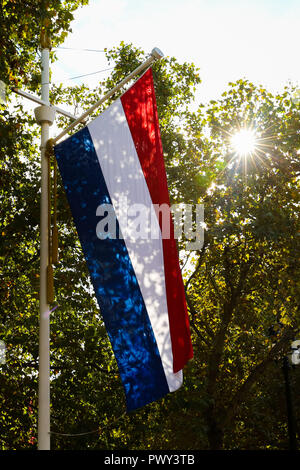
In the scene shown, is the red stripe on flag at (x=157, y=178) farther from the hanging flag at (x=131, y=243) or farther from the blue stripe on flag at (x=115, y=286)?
the blue stripe on flag at (x=115, y=286)

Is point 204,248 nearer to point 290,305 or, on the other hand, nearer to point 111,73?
point 290,305

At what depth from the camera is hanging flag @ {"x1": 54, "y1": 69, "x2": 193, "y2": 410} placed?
488cm

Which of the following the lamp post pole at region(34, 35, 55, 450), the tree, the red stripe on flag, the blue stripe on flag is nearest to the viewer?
the blue stripe on flag

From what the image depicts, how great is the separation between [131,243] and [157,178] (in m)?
0.92

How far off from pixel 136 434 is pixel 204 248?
17.6 feet

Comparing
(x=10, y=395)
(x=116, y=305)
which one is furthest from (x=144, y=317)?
(x=10, y=395)

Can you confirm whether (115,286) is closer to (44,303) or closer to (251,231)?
(44,303)

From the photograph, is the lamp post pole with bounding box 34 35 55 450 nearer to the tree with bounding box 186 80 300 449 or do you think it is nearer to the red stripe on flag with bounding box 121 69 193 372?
the red stripe on flag with bounding box 121 69 193 372

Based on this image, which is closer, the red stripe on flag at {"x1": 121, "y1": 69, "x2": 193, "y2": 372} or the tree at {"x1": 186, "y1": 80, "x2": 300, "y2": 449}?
the red stripe on flag at {"x1": 121, "y1": 69, "x2": 193, "y2": 372}

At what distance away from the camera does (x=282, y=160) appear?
42.4ft

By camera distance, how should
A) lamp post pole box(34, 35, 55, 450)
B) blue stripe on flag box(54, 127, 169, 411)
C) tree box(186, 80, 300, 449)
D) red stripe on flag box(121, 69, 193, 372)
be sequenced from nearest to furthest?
blue stripe on flag box(54, 127, 169, 411) → lamp post pole box(34, 35, 55, 450) → red stripe on flag box(121, 69, 193, 372) → tree box(186, 80, 300, 449)

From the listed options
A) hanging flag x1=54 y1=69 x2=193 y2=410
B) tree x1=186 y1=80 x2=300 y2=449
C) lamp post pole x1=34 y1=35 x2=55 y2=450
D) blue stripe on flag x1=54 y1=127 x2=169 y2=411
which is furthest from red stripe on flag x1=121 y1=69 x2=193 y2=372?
tree x1=186 y1=80 x2=300 y2=449

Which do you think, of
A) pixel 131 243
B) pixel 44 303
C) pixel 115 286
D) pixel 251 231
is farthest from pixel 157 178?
pixel 251 231

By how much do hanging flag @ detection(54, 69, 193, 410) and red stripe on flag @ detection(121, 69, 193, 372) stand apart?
0.01 m
